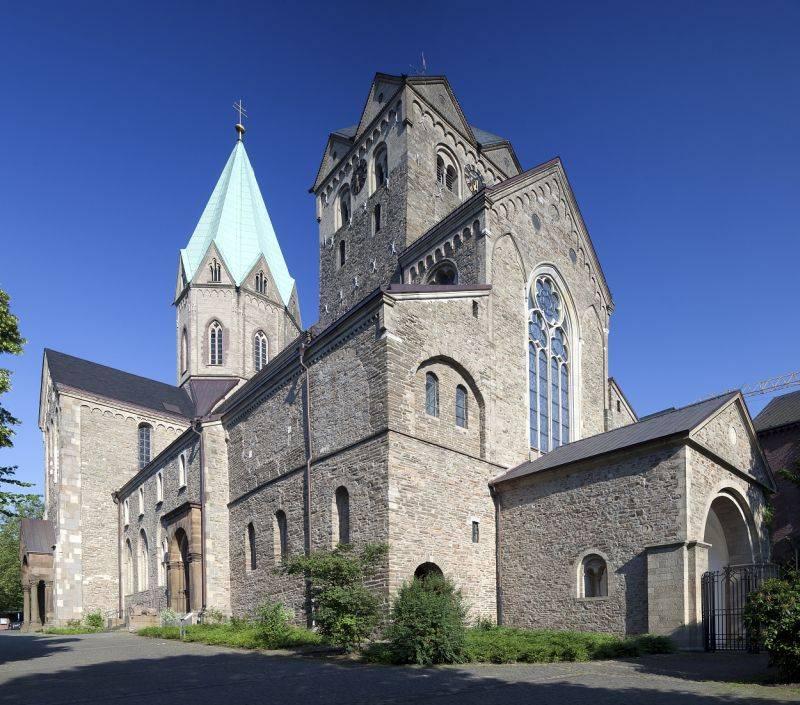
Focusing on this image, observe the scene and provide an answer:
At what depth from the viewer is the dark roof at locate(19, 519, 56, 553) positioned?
3634 centimetres

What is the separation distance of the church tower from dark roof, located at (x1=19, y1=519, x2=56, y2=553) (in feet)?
43.6

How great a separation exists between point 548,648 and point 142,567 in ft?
84.4

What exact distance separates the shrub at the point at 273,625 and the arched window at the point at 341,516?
2.61m

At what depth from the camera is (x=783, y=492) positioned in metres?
27.0

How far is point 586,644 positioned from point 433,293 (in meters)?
10.0

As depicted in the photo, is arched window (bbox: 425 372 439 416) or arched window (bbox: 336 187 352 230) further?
arched window (bbox: 336 187 352 230)

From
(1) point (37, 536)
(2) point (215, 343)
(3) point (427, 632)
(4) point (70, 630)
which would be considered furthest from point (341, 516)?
(2) point (215, 343)

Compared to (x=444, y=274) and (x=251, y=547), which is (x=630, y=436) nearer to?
(x=444, y=274)

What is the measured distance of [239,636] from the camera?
725 inches

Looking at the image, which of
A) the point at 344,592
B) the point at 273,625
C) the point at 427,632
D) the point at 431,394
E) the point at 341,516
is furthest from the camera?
the point at 431,394

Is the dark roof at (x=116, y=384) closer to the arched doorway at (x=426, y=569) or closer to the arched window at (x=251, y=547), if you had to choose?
the arched window at (x=251, y=547)

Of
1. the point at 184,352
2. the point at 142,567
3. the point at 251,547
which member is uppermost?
the point at 184,352

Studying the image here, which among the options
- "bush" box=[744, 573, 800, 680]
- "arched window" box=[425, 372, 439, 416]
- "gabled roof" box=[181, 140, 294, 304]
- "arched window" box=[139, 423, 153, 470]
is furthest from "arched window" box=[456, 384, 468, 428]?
"gabled roof" box=[181, 140, 294, 304]

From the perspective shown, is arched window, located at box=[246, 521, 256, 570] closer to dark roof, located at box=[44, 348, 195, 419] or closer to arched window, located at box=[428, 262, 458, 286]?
arched window, located at box=[428, 262, 458, 286]
